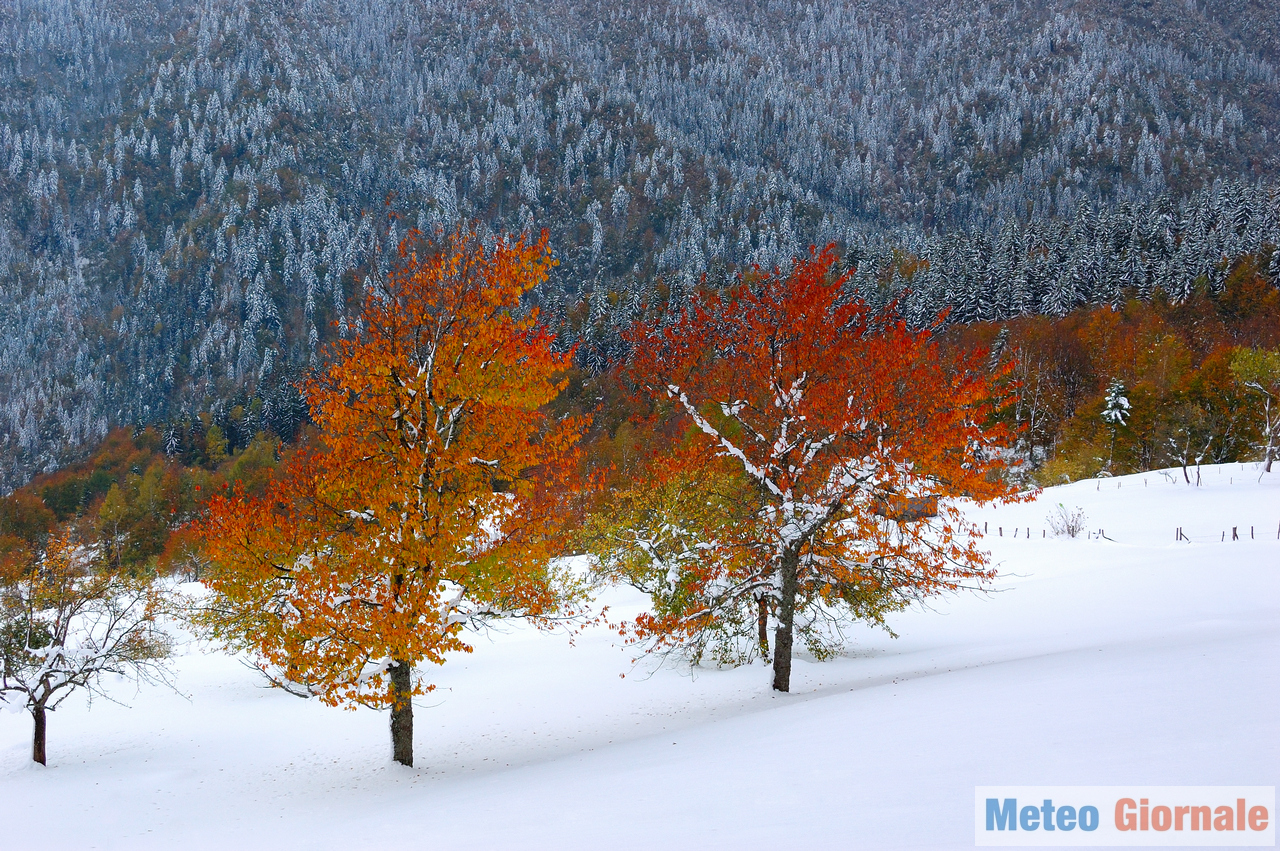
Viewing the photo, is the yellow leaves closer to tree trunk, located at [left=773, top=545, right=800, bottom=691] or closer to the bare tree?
tree trunk, located at [left=773, top=545, right=800, bottom=691]

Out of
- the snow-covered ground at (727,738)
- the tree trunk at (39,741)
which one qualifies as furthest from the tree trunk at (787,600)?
the tree trunk at (39,741)

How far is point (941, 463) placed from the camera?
14.1 m

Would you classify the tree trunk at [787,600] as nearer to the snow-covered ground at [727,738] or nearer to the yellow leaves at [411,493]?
the snow-covered ground at [727,738]

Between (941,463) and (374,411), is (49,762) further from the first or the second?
(941,463)

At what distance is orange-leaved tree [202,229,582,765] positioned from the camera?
1298cm

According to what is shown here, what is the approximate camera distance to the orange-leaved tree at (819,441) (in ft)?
47.3

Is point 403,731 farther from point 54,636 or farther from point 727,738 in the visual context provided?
point 54,636

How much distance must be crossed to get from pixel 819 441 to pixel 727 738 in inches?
277

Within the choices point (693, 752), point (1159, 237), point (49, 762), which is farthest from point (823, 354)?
point (1159, 237)

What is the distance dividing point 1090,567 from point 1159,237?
12027 cm

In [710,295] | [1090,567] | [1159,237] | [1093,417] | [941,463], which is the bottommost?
[1090,567]

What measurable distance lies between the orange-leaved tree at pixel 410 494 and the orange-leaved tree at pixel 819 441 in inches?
138

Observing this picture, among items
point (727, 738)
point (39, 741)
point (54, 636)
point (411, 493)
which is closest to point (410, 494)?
point (411, 493)

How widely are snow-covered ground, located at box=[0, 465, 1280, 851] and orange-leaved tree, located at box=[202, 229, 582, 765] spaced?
321 cm
